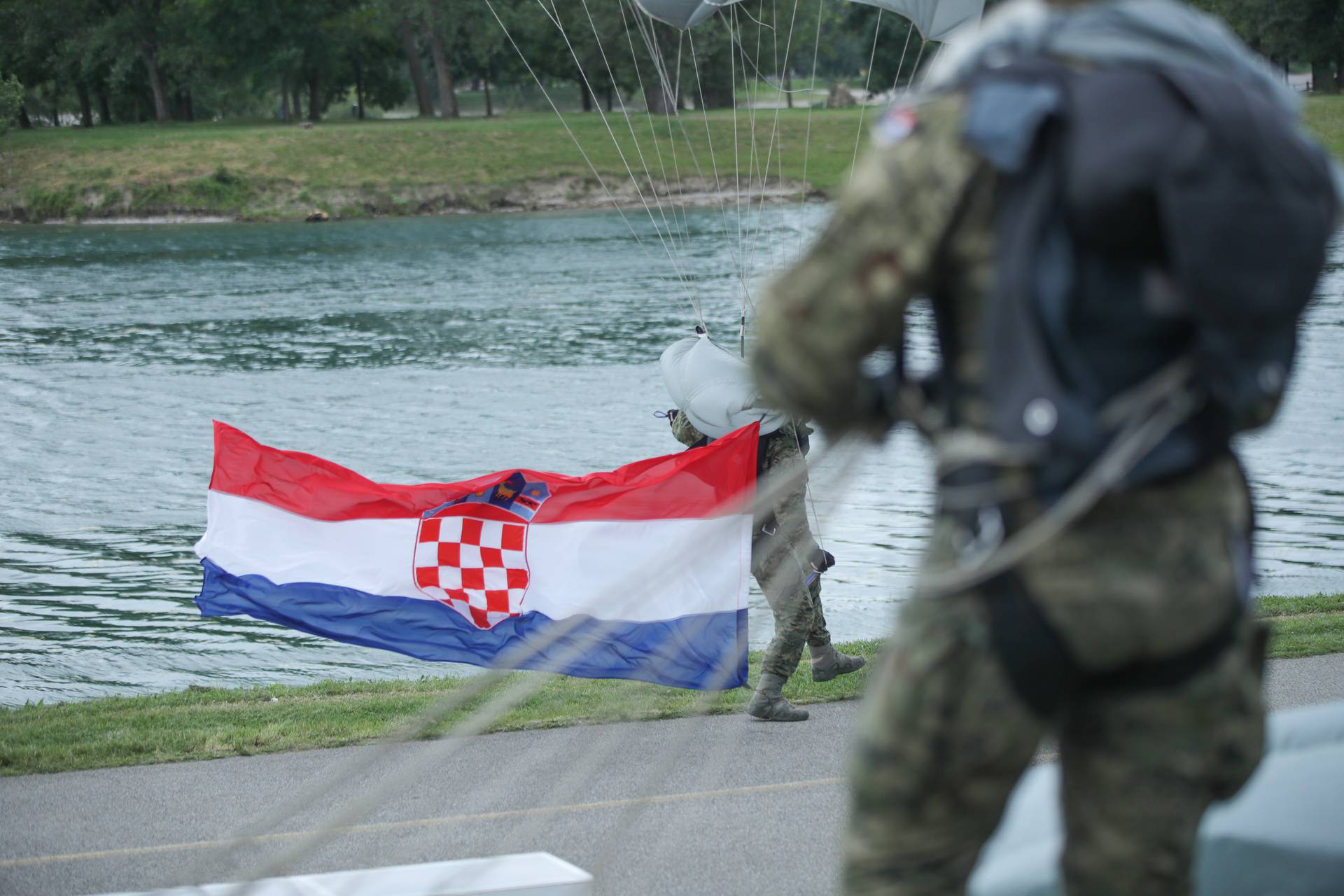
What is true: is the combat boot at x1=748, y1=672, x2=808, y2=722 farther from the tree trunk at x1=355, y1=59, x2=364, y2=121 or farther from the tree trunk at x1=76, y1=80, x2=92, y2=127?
the tree trunk at x1=76, y1=80, x2=92, y2=127

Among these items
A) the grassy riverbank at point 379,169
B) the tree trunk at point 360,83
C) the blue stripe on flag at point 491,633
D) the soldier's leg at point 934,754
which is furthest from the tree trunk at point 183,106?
the soldier's leg at point 934,754

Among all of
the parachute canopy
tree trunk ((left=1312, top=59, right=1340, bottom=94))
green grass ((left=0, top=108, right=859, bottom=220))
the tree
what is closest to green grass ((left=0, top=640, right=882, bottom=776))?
the parachute canopy

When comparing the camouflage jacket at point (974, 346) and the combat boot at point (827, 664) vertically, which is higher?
the camouflage jacket at point (974, 346)

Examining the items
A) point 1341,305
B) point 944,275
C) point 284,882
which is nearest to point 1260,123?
point 944,275

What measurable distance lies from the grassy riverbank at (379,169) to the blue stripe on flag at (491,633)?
133ft

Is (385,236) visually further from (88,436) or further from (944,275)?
(944,275)

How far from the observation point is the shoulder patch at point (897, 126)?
5.58 feet

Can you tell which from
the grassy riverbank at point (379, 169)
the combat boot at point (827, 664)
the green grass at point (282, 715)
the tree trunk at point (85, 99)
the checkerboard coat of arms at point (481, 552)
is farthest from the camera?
the tree trunk at point (85, 99)

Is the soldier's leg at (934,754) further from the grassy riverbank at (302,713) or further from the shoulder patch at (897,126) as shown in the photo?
the grassy riverbank at (302,713)

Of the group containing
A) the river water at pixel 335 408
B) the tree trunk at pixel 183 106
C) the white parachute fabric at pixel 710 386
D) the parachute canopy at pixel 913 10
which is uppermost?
the tree trunk at pixel 183 106

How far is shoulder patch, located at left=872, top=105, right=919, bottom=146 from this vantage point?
170cm

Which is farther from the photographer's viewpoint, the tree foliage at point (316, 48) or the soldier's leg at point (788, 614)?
the tree foliage at point (316, 48)

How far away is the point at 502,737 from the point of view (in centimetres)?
→ 570

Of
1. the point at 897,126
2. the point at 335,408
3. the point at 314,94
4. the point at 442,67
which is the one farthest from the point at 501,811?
the point at 314,94
